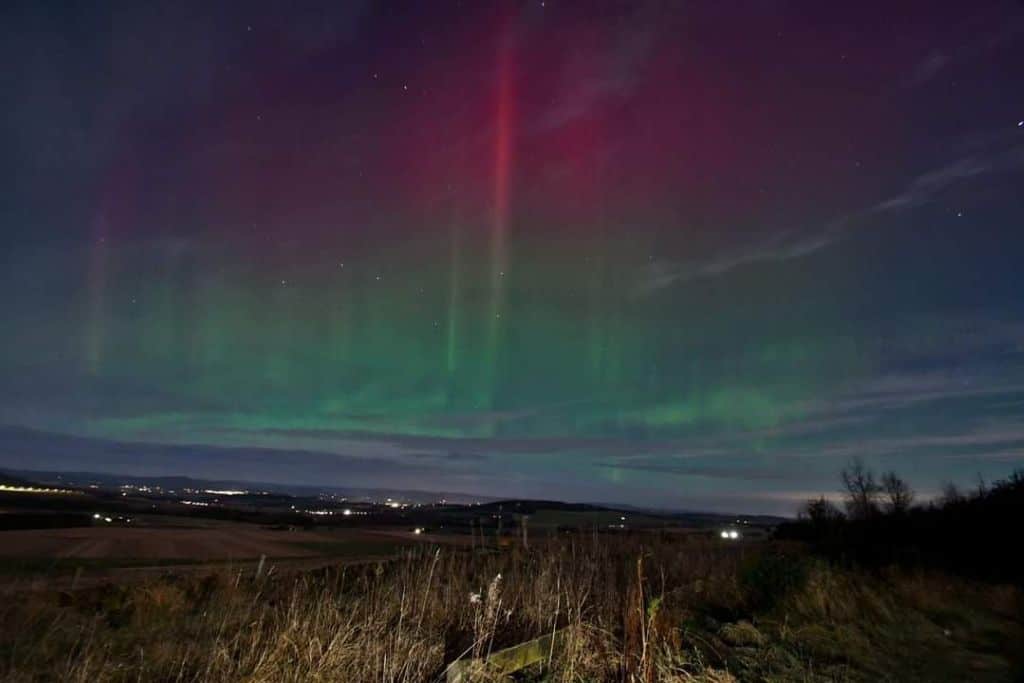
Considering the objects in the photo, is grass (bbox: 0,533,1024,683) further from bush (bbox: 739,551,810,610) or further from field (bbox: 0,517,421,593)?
field (bbox: 0,517,421,593)

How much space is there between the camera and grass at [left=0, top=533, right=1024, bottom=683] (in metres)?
7.45

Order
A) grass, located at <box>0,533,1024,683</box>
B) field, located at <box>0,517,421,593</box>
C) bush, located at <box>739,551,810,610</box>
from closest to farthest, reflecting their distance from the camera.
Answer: grass, located at <box>0,533,1024,683</box>, bush, located at <box>739,551,810,610</box>, field, located at <box>0,517,421,593</box>

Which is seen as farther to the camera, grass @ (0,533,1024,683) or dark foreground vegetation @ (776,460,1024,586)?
dark foreground vegetation @ (776,460,1024,586)

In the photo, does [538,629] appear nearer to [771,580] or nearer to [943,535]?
[771,580]

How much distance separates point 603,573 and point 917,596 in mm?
7708

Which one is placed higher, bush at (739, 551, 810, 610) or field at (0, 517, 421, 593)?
bush at (739, 551, 810, 610)

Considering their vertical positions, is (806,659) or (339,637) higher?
(339,637)

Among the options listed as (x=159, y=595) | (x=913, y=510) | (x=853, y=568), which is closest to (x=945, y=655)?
(x=853, y=568)

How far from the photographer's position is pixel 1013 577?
20.0 m

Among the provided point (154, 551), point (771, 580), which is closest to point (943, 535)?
point (771, 580)

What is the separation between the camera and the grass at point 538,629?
7.45m

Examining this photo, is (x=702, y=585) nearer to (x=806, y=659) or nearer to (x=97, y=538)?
(x=806, y=659)

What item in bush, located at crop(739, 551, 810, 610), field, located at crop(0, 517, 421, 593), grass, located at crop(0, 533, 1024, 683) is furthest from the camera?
field, located at crop(0, 517, 421, 593)

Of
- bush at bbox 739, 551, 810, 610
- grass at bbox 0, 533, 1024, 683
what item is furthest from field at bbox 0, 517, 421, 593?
bush at bbox 739, 551, 810, 610
